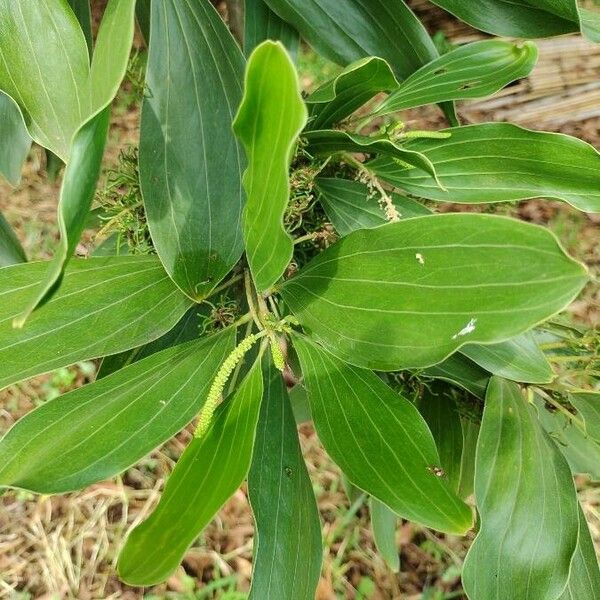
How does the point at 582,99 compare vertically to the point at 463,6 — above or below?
below

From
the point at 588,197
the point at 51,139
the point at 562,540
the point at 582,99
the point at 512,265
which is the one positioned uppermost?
the point at 51,139

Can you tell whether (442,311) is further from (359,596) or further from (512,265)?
(359,596)

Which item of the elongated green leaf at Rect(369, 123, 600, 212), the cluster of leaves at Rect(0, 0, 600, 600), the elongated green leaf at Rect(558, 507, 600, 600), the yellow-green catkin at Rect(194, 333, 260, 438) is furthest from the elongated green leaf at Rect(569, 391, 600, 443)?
the yellow-green catkin at Rect(194, 333, 260, 438)

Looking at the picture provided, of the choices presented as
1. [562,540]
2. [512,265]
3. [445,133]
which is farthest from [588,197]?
[562,540]

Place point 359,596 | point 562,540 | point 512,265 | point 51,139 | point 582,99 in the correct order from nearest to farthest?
point 512,265
point 51,139
point 562,540
point 359,596
point 582,99

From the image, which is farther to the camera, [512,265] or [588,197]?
[588,197]

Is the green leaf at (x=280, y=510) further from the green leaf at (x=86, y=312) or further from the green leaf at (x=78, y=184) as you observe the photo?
the green leaf at (x=78, y=184)

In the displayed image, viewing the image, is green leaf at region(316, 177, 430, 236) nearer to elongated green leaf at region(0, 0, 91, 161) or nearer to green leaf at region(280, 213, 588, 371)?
green leaf at region(280, 213, 588, 371)

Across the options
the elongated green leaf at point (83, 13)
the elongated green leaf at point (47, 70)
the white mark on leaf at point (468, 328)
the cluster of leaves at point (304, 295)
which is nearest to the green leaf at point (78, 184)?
the cluster of leaves at point (304, 295)
